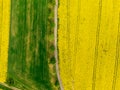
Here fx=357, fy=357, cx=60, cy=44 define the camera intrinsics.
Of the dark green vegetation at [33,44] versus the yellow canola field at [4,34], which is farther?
the yellow canola field at [4,34]

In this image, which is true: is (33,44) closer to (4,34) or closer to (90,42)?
(4,34)

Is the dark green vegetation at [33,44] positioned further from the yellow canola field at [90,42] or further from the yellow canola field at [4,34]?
the yellow canola field at [90,42]

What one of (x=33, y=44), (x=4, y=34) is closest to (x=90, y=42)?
(x=33, y=44)

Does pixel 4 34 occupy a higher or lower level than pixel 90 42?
higher

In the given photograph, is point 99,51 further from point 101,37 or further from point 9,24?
point 9,24

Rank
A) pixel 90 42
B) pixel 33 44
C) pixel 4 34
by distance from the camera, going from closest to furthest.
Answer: pixel 90 42 < pixel 33 44 < pixel 4 34

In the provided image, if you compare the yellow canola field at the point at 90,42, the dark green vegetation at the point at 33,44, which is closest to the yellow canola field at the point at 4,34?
the dark green vegetation at the point at 33,44

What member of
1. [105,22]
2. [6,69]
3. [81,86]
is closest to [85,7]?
[105,22]
